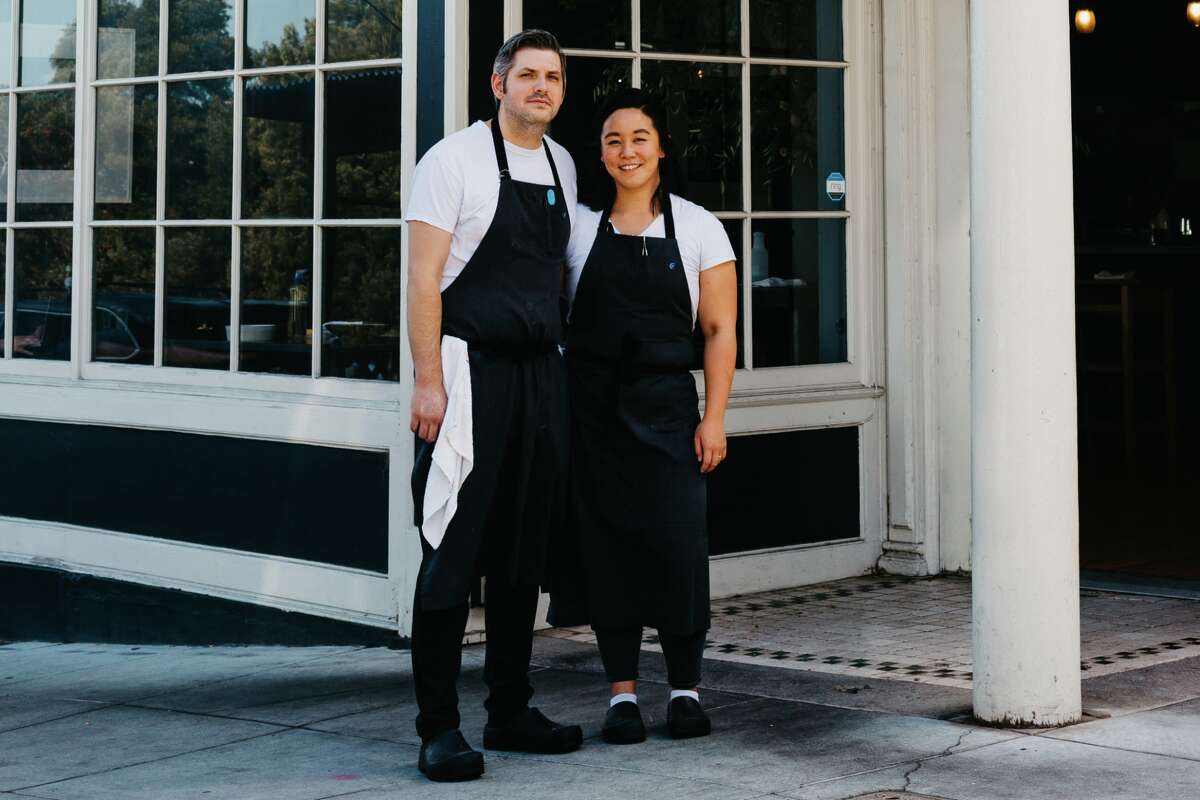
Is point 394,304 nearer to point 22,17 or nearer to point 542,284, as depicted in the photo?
point 542,284

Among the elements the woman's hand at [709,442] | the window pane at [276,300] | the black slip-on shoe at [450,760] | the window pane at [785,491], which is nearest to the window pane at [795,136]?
the window pane at [785,491]

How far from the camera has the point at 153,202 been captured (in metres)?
7.29

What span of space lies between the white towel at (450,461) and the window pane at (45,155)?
3830 millimetres

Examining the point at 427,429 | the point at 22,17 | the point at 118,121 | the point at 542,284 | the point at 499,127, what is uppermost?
the point at 22,17

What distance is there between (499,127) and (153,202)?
3034mm

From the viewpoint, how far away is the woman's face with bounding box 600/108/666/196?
4.74 m

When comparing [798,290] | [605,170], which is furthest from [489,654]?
[798,290]

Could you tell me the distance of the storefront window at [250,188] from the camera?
641 cm

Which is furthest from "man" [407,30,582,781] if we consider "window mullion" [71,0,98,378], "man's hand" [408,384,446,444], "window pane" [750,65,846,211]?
"window mullion" [71,0,98,378]

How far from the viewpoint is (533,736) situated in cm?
467

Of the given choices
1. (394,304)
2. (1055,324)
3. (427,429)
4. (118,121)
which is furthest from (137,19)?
(1055,324)

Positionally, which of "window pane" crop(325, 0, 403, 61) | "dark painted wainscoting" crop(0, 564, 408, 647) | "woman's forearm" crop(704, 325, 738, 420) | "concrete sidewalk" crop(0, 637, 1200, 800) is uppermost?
"window pane" crop(325, 0, 403, 61)

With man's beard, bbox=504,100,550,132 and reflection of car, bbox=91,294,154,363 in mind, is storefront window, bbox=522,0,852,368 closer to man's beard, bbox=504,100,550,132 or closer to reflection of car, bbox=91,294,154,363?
man's beard, bbox=504,100,550,132

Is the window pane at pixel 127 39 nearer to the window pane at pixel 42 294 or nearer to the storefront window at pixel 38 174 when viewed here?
the storefront window at pixel 38 174
